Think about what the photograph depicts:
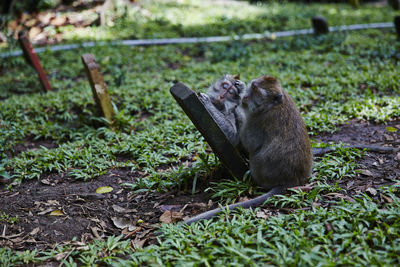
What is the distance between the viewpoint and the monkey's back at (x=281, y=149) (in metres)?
3.74

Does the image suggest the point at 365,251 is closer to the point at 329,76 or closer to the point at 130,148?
the point at 130,148

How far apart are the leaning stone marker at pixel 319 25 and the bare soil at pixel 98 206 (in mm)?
6368

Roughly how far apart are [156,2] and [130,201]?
1142 centimetres

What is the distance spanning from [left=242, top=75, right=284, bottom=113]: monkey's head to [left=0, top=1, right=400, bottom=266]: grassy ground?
0.86 metres

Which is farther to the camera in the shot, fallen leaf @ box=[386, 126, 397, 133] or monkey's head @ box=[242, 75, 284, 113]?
fallen leaf @ box=[386, 126, 397, 133]

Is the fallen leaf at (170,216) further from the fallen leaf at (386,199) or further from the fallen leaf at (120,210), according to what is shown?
the fallen leaf at (386,199)

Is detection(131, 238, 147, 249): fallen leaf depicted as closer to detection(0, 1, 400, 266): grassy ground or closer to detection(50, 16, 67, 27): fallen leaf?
detection(0, 1, 400, 266): grassy ground

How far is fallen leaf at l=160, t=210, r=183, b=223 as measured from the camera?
373 centimetres

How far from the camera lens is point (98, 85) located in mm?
5953

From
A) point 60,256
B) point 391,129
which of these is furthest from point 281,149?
point 391,129

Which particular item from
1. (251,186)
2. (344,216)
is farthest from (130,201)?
(344,216)

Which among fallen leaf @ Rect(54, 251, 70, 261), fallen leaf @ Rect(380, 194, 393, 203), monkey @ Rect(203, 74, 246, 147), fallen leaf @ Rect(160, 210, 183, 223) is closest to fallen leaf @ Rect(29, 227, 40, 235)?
fallen leaf @ Rect(54, 251, 70, 261)

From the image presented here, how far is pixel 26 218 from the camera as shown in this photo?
12.3 ft

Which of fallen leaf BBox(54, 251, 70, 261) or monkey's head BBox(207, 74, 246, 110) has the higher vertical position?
monkey's head BBox(207, 74, 246, 110)
